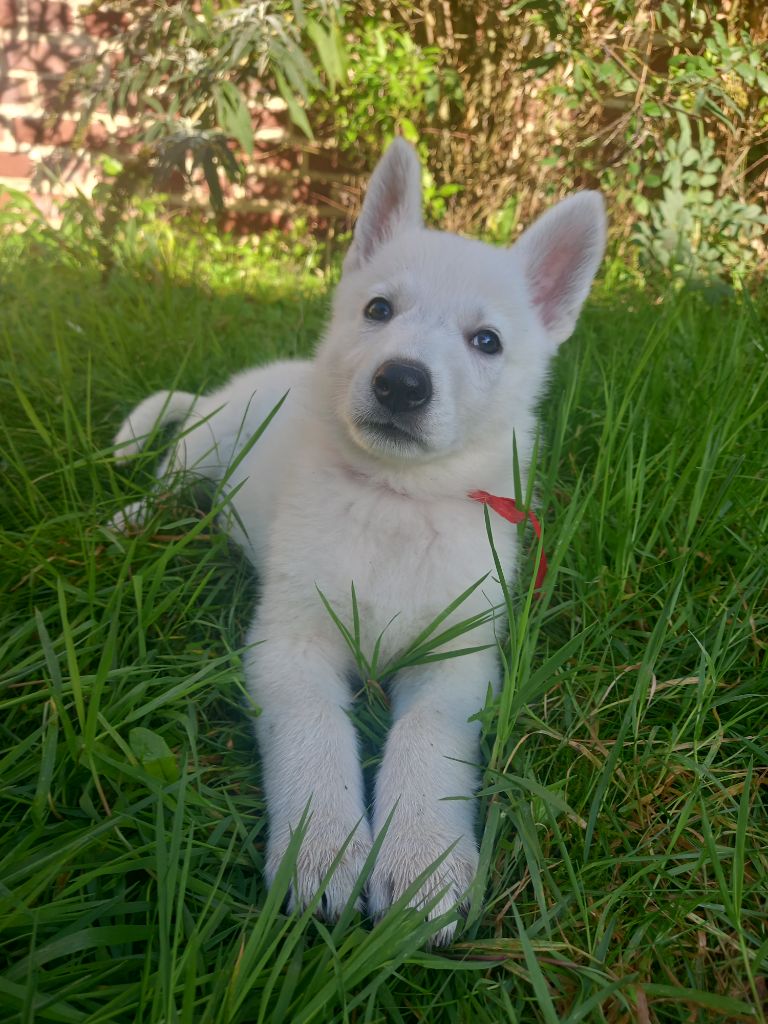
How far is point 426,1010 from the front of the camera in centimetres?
114

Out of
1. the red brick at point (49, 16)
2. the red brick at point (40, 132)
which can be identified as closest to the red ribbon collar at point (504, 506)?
the red brick at point (40, 132)

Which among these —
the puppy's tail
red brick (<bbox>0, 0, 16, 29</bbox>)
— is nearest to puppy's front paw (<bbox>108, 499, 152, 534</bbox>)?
the puppy's tail

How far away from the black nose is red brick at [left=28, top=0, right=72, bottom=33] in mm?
6436

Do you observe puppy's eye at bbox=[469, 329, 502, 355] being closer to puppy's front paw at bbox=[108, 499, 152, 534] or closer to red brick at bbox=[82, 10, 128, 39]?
puppy's front paw at bbox=[108, 499, 152, 534]

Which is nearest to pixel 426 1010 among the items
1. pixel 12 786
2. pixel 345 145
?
pixel 12 786

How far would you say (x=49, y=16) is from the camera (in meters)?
6.18

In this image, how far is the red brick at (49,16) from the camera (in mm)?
6141

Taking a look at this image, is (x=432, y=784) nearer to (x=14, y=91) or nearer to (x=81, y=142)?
(x=81, y=142)

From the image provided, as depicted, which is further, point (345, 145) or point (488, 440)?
point (345, 145)

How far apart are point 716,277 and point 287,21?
9.94 ft

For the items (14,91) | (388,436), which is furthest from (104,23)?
(388,436)

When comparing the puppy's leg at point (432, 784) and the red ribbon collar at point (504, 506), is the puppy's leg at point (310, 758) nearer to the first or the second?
the puppy's leg at point (432, 784)

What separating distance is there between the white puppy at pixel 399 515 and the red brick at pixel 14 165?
18.7ft

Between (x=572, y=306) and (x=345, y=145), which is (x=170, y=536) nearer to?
(x=572, y=306)
